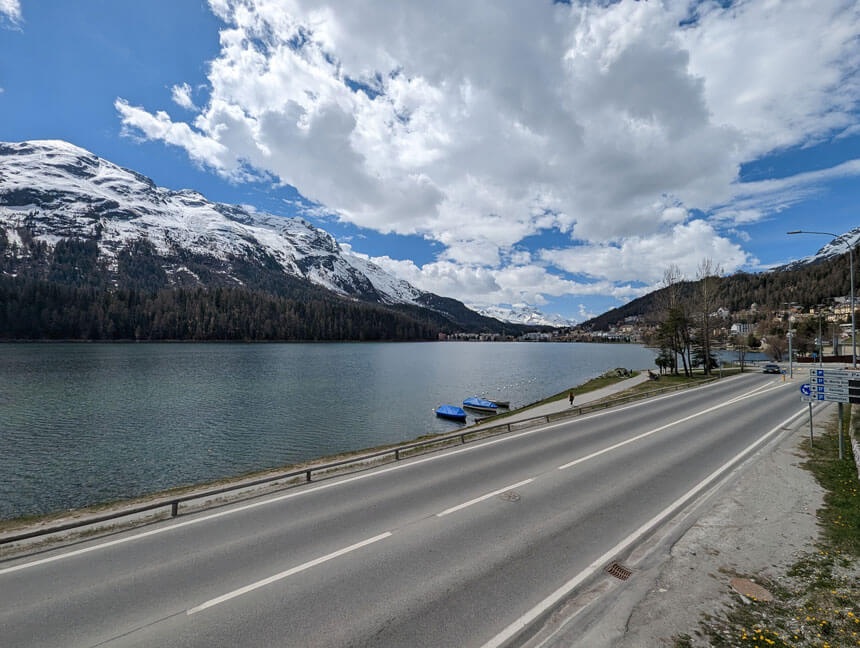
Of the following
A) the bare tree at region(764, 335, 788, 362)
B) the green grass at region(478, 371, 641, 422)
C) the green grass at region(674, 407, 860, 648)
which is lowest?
the green grass at region(478, 371, 641, 422)

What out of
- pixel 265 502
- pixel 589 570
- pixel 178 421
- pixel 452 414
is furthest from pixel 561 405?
pixel 178 421

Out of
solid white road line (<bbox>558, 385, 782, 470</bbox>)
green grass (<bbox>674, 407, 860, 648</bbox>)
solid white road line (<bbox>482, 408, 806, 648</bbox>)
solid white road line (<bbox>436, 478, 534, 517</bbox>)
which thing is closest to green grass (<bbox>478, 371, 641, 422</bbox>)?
solid white road line (<bbox>558, 385, 782, 470</bbox>)

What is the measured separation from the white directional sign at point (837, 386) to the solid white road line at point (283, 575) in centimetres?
1786

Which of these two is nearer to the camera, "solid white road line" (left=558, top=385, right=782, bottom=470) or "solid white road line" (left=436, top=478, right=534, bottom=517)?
"solid white road line" (left=436, top=478, right=534, bottom=517)

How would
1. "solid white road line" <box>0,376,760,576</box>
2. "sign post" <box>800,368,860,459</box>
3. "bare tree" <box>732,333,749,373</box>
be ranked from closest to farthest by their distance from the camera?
"solid white road line" <box>0,376,760,576</box>
"sign post" <box>800,368,860,459</box>
"bare tree" <box>732,333,749,373</box>

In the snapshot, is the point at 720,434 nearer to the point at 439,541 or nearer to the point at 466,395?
the point at 439,541

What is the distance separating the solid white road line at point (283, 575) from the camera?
262 inches

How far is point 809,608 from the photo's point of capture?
6.28 metres

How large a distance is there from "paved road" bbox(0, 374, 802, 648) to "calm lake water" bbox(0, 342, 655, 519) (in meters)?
14.5

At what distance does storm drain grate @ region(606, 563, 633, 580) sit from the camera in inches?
295

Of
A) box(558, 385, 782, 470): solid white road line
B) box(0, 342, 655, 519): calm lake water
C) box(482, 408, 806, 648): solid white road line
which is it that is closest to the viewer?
box(482, 408, 806, 648): solid white road line

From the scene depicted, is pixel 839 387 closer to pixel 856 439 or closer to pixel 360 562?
pixel 856 439

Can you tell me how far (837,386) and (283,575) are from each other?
20.6 m

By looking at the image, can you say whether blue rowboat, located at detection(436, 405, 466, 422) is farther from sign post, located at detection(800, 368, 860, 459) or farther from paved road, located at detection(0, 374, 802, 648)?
sign post, located at detection(800, 368, 860, 459)
